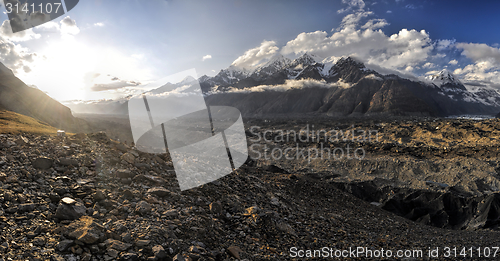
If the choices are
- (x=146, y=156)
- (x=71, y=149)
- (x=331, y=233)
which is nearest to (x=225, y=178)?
(x=146, y=156)

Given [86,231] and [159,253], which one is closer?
[86,231]

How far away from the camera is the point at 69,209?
3.59 metres

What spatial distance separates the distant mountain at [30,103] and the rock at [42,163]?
51.1ft

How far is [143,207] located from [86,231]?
114 centimetres

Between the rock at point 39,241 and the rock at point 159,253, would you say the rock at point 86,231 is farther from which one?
the rock at point 159,253

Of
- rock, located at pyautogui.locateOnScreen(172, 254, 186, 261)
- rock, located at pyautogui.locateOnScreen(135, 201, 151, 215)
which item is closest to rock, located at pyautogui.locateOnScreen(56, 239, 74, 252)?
rock, located at pyautogui.locateOnScreen(135, 201, 151, 215)

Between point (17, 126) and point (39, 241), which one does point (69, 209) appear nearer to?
point (39, 241)

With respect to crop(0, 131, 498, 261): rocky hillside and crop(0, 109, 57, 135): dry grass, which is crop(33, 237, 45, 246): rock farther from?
crop(0, 109, 57, 135): dry grass

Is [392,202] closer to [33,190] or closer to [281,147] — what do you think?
[33,190]

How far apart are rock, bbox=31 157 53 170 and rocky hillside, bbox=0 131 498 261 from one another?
2 cm

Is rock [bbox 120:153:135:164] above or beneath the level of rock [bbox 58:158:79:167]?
beneath

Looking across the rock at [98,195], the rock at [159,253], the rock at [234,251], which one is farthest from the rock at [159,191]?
the rock at [234,251]

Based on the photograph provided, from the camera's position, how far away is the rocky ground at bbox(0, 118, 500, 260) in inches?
126

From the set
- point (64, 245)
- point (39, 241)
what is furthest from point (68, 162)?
point (64, 245)
